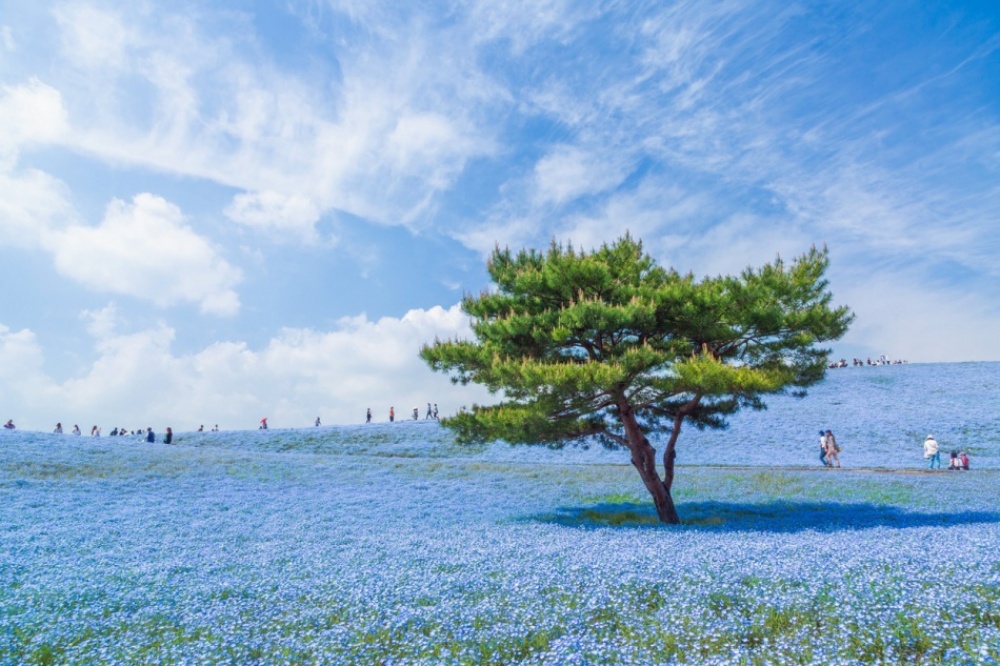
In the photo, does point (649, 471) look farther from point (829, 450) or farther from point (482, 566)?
point (829, 450)

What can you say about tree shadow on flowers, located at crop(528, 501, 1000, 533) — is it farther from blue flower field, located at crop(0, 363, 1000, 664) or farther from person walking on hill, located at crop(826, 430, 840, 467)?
person walking on hill, located at crop(826, 430, 840, 467)

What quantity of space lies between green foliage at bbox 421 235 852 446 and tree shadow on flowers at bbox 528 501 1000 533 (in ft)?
9.32

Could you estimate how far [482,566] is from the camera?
10055 mm

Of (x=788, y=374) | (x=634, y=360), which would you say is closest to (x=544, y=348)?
(x=634, y=360)

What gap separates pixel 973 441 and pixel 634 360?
109ft

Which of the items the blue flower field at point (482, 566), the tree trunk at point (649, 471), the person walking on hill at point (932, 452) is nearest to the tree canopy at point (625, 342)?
the tree trunk at point (649, 471)

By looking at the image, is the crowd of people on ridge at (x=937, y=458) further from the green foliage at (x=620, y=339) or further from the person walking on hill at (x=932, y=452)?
the green foliage at (x=620, y=339)

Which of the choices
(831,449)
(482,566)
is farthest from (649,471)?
(831,449)

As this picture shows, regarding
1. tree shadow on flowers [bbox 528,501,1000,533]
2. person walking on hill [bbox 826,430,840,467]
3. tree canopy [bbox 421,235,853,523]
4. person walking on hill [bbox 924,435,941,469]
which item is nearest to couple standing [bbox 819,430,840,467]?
person walking on hill [bbox 826,430,840,467]

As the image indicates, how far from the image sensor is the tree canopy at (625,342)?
15.7m

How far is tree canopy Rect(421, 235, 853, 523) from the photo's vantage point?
51.4 ft

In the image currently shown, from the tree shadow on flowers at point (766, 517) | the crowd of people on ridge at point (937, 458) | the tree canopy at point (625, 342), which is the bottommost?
the tree shadow on flowers at point (766, 517)

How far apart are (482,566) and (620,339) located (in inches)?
365

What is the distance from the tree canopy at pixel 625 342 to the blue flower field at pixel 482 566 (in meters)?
2.99
